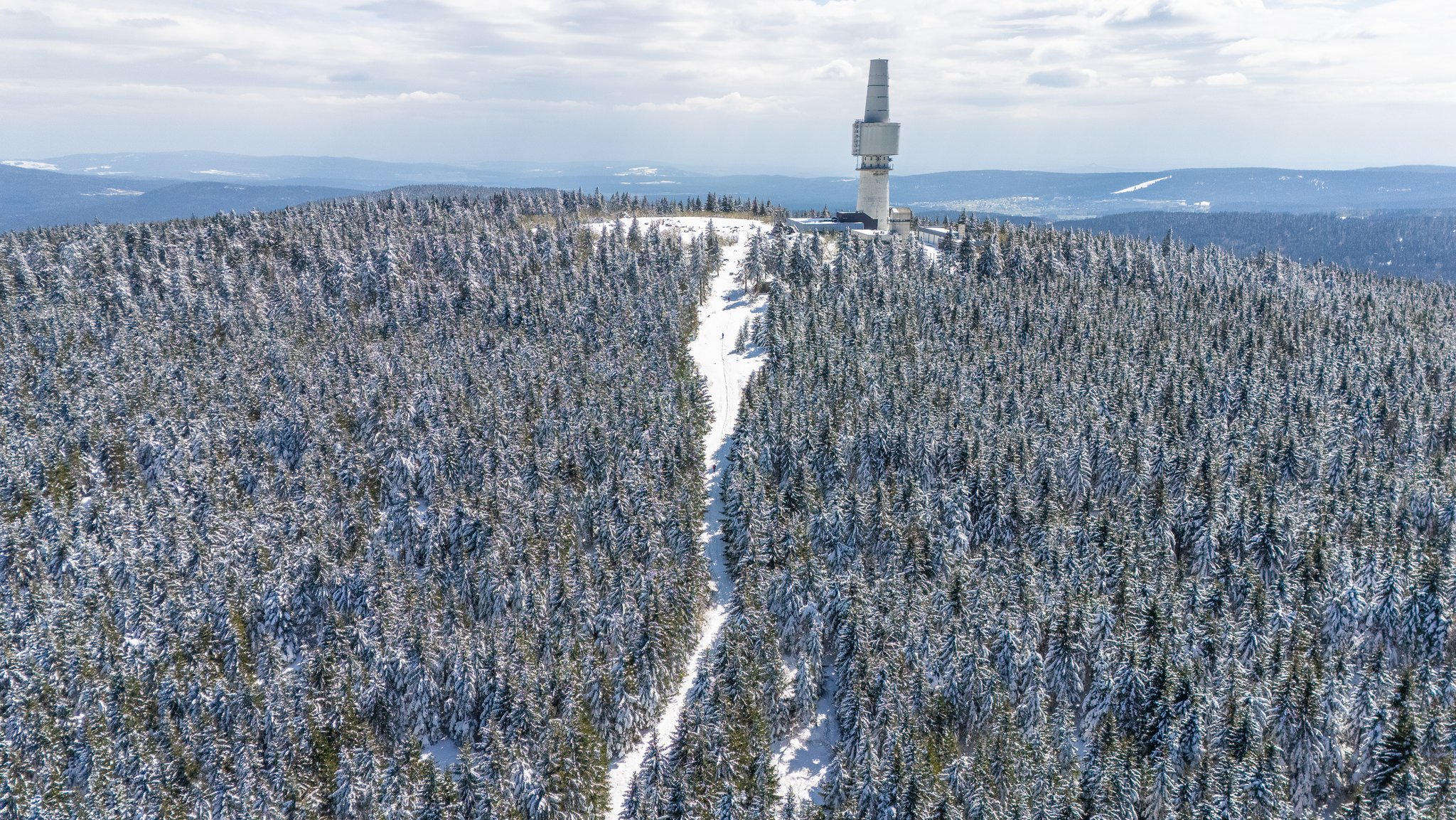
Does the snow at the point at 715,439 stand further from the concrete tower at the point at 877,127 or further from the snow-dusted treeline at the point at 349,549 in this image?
the concrete tower at the point at 877,127

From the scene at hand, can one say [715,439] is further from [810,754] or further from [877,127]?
[877,127]

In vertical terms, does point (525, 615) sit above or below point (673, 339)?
below

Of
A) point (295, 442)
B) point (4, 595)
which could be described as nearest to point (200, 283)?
point (295, 442)

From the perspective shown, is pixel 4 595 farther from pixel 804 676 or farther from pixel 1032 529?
pixel 1032 529

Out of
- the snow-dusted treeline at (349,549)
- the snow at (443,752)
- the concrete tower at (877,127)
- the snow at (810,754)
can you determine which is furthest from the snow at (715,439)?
the concrete tower at (877,127)

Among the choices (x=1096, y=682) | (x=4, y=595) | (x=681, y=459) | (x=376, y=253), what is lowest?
(x=4, y=595)

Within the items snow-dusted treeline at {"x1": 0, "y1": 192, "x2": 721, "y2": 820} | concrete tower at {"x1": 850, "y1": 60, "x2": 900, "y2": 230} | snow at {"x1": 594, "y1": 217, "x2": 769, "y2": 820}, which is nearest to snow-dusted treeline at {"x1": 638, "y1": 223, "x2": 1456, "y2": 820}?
snow at {"x1": 594, "y1": 217, "x2": 769, "y2": 820}

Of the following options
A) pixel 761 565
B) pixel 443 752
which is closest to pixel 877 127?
pixel 761 565

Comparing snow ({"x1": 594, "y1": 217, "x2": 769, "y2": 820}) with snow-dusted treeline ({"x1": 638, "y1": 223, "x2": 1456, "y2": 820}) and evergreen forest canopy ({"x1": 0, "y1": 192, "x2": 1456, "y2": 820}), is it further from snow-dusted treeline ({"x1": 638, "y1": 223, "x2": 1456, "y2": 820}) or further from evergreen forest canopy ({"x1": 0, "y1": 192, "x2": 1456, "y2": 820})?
snow-dusted treeline ({"x1": 638, "y1": 223, "x2": 1456, "y2": 820})
